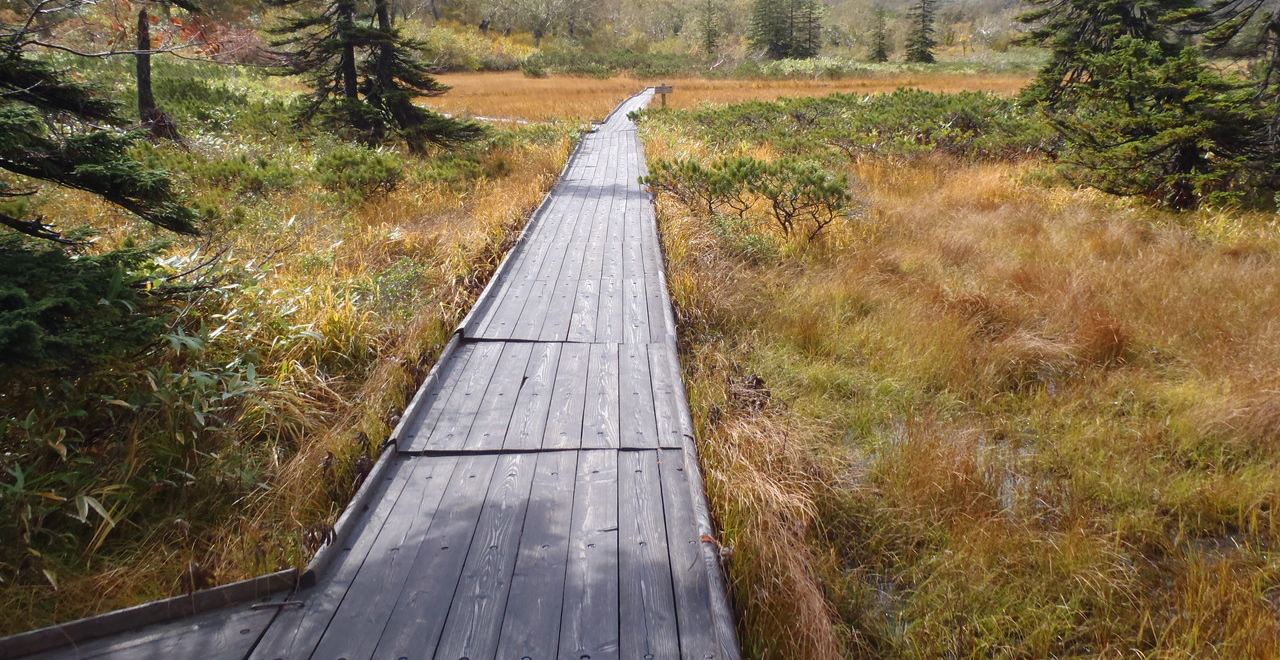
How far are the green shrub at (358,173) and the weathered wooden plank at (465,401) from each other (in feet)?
15.2

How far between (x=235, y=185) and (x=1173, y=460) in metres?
9.92

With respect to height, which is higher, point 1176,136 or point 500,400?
point 1176,136

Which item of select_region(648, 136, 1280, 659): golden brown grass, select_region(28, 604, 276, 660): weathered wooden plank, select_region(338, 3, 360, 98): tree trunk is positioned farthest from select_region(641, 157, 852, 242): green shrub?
select_region(338, 3, 360, 98): tree trunk

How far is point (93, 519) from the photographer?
2742mm

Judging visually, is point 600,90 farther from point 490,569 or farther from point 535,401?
point 490,569

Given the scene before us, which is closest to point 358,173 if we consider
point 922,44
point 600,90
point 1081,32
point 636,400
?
point 636,400

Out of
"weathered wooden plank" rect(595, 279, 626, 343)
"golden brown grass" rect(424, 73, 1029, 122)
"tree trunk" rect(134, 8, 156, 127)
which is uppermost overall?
"golden brown grass" rect(424, 73, 1029, 122)

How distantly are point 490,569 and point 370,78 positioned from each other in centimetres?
1202

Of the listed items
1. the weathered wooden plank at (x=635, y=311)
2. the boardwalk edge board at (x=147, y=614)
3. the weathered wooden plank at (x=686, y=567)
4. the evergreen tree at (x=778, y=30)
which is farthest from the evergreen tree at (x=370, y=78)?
the evergreen tree at (x=778, y=30)

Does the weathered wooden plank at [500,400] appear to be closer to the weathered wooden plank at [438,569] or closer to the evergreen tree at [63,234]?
the weathered wooden plank at [438,569]

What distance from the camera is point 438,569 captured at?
252cm

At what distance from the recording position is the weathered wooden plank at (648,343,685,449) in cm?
349

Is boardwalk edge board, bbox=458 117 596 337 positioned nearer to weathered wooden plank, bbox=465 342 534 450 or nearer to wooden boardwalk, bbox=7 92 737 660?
wooden boardwalk, bbox=7 92 737 660

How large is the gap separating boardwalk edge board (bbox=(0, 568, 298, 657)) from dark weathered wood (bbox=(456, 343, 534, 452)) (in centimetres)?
115
